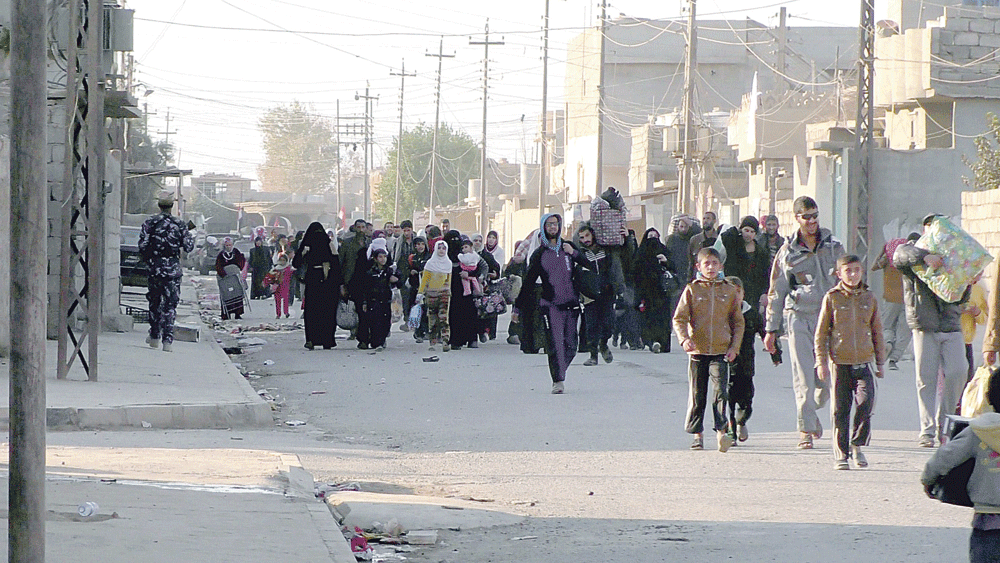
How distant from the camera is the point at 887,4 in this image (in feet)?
132

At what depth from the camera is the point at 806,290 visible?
1012 cm

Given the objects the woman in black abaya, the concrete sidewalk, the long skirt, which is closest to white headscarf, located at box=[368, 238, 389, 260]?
the woman in black abaya

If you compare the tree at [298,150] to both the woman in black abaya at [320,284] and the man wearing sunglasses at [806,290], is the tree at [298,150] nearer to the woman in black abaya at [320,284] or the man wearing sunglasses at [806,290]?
the woman in black abaya at [320,284]

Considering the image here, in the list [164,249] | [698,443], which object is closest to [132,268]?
[164,249]

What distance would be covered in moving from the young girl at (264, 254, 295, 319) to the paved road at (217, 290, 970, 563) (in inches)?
428

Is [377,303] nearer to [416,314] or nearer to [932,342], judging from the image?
[416,314]

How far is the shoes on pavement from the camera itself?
9898 mm

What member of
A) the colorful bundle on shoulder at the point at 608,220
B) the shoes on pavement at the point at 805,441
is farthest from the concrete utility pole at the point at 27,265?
the colorful bundle on shoulder at the point at 608,220

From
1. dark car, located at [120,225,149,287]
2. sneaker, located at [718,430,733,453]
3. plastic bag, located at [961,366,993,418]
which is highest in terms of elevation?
plastic bag, located at [961,366,993,418]

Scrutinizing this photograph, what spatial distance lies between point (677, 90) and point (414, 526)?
66.4m

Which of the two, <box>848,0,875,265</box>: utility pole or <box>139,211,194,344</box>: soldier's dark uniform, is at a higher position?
<box>848,0,875,265</box>: utility pole

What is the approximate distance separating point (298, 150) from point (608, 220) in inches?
5897

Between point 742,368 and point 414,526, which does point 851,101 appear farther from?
point 414,526

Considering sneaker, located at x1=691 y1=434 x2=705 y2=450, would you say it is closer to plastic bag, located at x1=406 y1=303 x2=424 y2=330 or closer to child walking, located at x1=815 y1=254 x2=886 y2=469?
child walking, located at x1=815 y1=254 x2=886 y2=469
